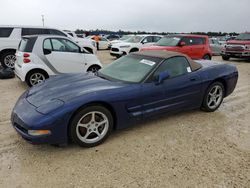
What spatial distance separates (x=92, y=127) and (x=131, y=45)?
11.7 m

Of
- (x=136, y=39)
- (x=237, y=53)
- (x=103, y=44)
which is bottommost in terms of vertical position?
(x=103, y=44)

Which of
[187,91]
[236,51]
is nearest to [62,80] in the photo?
[187,91]

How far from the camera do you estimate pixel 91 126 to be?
3561mm

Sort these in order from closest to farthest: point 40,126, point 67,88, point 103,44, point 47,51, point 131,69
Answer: point 40,126, point 67,88, point 131,69, point 47,51, point 103,44

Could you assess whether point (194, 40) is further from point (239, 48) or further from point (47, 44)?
point (47, 44)

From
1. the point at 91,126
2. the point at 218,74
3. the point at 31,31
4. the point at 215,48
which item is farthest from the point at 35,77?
the point at 215,48

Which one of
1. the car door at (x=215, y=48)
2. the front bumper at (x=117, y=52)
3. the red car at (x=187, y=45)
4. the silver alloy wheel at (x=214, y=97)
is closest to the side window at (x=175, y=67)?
the silver alloy wheel at (x=214, y=97)

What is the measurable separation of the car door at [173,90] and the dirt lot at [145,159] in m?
0.38

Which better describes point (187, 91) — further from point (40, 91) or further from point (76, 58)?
point (76, 58)

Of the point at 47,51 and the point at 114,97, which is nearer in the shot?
the point at 114,97

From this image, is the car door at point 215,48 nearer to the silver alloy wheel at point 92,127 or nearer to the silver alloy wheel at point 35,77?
the silver alloy wheel at point 35,77

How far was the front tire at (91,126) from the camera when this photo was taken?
3.39 m

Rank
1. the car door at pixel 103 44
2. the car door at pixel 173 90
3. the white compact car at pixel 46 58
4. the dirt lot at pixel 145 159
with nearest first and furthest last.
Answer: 1. the dirt lot at pixel 145 159
2. the car door at pixel 173 90
3. the white compact car at pixel 46 58
4. the car door at pixel 103 44

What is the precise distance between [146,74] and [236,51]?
494 inches
